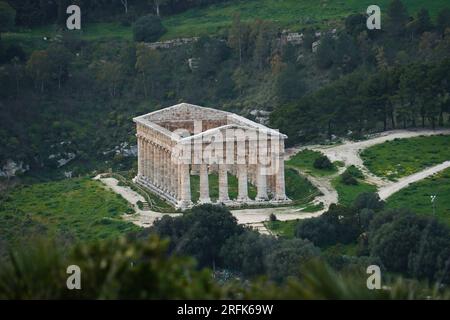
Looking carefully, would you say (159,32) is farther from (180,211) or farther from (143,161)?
(180,211)

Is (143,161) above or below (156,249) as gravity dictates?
below

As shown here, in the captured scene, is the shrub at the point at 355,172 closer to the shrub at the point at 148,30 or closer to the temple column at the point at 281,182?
the temple column at the point at 281,182

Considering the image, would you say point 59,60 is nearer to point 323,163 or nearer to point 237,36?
point 237,36

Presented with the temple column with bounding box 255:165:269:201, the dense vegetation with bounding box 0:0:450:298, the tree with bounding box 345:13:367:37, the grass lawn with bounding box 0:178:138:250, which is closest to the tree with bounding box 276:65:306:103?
the dense vegetation with bounding box 0:0:450:298

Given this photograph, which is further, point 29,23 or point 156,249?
point 29,23

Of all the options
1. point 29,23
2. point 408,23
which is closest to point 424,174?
Result: point 408,23

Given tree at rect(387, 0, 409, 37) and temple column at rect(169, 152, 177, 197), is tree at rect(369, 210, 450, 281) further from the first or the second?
tree at rect(387, 0, 409, 37)
